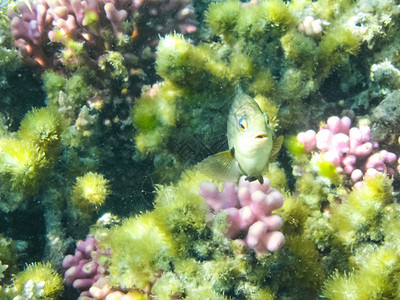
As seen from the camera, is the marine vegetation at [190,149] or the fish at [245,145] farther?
the marine vegetation at [190,149]

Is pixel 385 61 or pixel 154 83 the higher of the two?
pixel 154 83

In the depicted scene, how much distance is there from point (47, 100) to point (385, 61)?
4.15 metres

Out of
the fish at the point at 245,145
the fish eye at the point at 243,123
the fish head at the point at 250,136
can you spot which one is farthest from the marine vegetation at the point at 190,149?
the fish eye at the point at 243,123

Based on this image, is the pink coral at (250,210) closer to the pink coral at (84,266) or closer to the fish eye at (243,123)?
the fish eye at (243,123)

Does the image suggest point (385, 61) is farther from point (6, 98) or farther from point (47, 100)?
point (6, 98)

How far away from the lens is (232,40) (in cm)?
374

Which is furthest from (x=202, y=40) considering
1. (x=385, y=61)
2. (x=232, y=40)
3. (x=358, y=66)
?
(x=385, y=61)

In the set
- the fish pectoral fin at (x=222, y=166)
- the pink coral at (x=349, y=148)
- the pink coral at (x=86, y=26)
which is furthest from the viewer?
the pink coral at (x=86, y=26)

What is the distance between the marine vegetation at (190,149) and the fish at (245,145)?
12 centimetres

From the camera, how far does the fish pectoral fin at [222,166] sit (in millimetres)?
2139

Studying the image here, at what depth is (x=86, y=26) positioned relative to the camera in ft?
11.9

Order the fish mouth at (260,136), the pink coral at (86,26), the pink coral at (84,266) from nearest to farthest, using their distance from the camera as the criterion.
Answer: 1. the fish mouth at (260,136)
2. the pink coral at (84,266)
3. the pink coral at (86,26)

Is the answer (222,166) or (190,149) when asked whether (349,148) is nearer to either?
(190,149)

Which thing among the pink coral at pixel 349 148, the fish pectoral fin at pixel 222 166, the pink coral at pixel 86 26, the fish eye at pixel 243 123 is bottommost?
the fish pectoral fin at pixel 222 166
